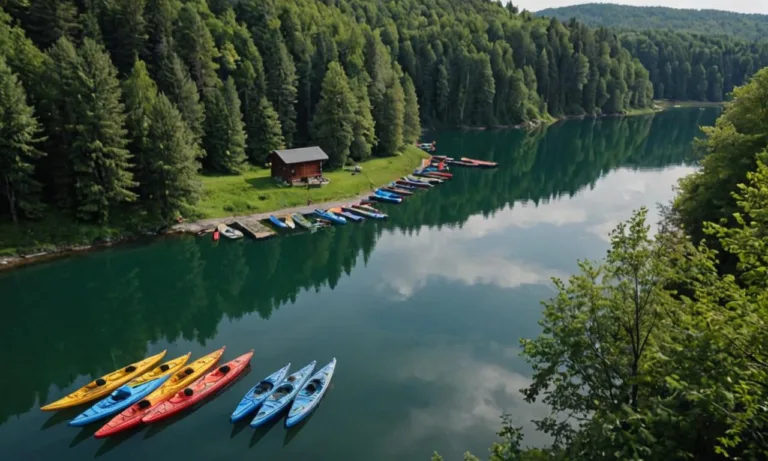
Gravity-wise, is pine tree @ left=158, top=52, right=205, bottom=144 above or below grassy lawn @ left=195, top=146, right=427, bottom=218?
above

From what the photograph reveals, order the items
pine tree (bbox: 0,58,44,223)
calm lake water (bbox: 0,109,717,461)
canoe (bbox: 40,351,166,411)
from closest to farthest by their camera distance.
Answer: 1. calm lake water (bbox: 0,109,717,461)
2. canoe (bbox: 40,351,166,411)
3. pine tree (bbox: 0,58,44,223)

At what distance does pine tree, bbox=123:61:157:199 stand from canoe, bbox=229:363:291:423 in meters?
37.6

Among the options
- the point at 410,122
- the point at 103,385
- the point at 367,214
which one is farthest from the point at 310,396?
the point at 410,122

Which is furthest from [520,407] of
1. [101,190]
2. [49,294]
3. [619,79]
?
[619,79]

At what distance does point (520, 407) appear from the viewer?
33.7 meters

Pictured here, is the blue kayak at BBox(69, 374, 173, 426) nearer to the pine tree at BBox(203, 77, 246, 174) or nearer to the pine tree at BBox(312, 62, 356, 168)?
the pine tree at BBox(203, 77, 246, 174)

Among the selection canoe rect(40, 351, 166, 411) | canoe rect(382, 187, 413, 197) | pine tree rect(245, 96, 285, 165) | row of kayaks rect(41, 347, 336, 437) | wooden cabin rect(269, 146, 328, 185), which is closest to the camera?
row of kayaks rect(41, 347, 336, 437)

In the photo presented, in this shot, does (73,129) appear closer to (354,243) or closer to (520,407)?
(354,243)

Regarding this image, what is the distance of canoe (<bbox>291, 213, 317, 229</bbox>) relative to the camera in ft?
225

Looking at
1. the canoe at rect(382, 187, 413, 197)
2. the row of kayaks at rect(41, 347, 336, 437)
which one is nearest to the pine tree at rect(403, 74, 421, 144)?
the canoe at rect(382, 187, 413, 197)

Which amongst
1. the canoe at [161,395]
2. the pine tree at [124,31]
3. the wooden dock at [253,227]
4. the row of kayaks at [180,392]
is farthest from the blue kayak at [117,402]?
the pine tree at [124,31]

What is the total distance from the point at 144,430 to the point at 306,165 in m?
54.5

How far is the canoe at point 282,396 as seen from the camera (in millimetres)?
31422

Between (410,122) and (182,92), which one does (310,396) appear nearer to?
(182,92)
